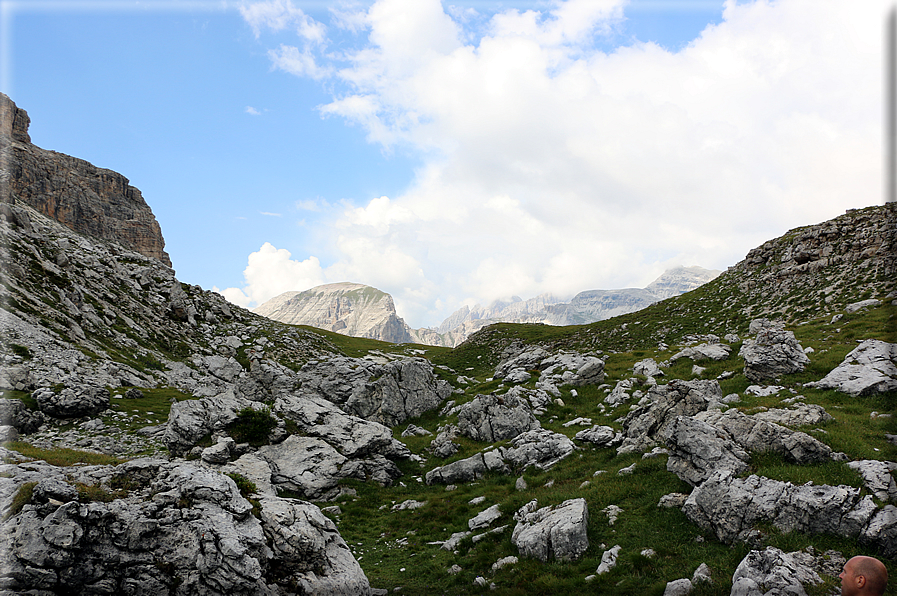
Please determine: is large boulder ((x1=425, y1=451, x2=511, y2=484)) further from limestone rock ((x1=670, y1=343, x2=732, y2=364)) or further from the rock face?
limestone rock ((x1=670, y1=343, x2=732, y2=364))

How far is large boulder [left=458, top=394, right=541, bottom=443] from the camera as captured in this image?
31.8m

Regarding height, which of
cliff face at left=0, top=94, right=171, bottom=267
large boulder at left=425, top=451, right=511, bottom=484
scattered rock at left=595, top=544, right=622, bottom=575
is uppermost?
cliff face at left=0, top=94, right=171, bottom=267

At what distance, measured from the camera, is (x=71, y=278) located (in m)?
56.2

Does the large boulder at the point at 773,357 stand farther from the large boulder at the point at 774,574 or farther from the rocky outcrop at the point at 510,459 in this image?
the large boulder at the point at 774,574

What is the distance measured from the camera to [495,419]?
32.6 meters

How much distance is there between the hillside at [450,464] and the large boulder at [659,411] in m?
0.14

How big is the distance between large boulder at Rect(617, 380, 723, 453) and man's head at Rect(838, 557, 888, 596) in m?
13.5

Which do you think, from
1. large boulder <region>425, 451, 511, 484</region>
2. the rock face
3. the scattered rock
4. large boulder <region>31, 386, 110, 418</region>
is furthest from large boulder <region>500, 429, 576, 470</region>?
large boulder <region>31, 386, 110, 418</region>

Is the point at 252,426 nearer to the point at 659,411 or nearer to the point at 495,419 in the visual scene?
the point at 495,419

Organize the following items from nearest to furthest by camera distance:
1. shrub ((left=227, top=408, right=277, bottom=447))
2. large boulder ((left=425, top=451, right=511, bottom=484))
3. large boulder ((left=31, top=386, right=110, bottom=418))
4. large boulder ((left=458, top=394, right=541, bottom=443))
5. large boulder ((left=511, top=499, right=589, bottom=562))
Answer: large boulder ((left=511, top=499, right=589, bottom=562)) → large boulder ((left=425, top=451, right=511, bottom=484)) → shrub ((left=227, top=408, right=277, bottom=447)) → large boulder ((left=31, top=386, right=110, bottom=418)) → large boulder ((left=458, top=394, right=541, bottom=443))

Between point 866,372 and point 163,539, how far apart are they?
33.8 metres

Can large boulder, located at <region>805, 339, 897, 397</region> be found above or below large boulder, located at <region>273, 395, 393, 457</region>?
above

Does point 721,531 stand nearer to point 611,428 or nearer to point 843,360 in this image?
point 611,428

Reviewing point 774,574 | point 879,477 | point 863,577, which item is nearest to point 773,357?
point 879,477
